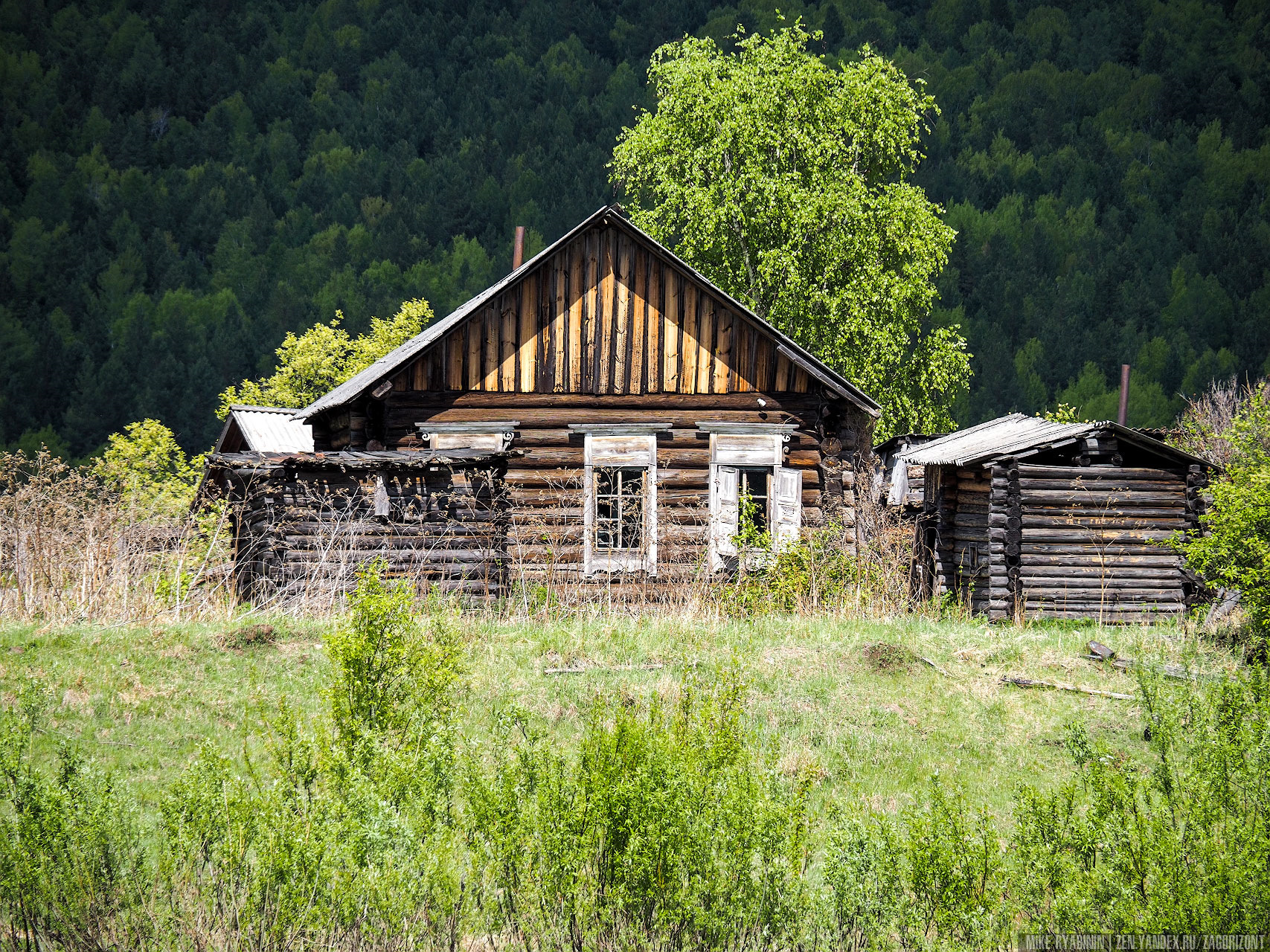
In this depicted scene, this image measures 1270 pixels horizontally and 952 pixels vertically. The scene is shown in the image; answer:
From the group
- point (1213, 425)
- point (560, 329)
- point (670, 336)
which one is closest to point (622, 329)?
point (670, 336)

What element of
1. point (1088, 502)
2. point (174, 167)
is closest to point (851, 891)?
point (1088, 502)

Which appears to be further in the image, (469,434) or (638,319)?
(638,319)

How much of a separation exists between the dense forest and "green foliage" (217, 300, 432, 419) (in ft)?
80.5

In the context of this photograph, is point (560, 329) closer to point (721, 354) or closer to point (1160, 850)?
point (721, 354)

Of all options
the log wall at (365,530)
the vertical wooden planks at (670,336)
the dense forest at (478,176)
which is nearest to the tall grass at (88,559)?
the log wall at (365,530)

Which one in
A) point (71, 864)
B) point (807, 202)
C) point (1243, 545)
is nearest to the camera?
point (71, 864)

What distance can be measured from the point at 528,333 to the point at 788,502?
468 centimetres

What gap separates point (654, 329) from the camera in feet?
54.4

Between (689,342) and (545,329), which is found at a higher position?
(545,329)

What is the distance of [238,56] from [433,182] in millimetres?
26884

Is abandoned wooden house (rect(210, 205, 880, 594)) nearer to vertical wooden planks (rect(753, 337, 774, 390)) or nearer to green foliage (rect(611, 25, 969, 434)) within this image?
vertical wooden planks (rect(753, 337, 774, 390))

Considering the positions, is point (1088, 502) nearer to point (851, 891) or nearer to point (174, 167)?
point (851, 891)

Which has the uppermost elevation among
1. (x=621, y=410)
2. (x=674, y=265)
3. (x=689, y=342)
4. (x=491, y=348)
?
(x=674, y=265)

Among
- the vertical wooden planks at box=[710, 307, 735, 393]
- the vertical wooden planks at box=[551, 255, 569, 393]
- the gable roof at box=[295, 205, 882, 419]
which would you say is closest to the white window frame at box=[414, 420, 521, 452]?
the vertical wooden planks at box=[551, 255, 569, 393]
